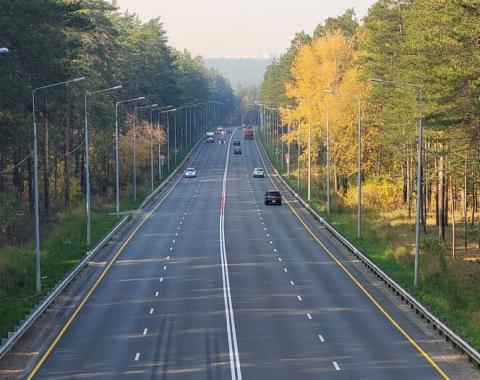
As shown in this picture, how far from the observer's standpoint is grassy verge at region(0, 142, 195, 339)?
121 feet

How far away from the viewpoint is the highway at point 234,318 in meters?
27.8

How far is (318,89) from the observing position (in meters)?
94.1

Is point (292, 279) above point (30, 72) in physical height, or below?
below

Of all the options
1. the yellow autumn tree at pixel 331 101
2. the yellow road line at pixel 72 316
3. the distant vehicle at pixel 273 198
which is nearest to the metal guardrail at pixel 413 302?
the yellow road line at pixel 72 316

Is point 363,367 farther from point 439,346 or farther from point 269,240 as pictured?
point 269,240

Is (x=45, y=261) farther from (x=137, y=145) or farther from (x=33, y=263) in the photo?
(x=137, y=145)

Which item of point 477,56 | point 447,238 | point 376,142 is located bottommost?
point 447,238

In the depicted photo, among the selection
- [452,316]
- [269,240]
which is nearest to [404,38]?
[269,240]

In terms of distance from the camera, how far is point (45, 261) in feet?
162

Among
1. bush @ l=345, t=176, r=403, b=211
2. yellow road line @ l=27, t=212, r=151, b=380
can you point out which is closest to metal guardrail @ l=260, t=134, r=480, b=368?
yellow road line @ l=27, t=212, r=151, b=380

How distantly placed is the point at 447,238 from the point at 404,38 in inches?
608

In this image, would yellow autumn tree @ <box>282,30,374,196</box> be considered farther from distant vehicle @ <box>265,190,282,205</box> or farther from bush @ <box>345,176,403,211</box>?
distant vehicle @ <box>265,190,282,205</box>

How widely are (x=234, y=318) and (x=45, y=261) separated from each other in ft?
57.2

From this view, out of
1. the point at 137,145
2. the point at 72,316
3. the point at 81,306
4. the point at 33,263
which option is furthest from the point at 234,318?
the point at 137,145
